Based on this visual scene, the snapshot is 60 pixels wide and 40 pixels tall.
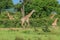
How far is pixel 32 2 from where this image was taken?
35.5 metres

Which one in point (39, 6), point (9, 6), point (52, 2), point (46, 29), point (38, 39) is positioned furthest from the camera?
point (9, 6)

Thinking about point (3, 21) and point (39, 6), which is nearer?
point (3, 21)

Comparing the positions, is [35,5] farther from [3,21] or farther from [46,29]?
[46,29]

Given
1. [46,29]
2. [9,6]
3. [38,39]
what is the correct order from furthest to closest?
[9,6] < [46,29] < [38,39]

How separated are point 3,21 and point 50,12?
41.1 feet

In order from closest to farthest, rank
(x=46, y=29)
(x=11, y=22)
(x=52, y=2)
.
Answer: (x=46, y=29) → (x=11, y=22) → (x=52, y=2)

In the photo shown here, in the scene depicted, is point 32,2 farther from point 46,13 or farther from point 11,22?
point 11,22

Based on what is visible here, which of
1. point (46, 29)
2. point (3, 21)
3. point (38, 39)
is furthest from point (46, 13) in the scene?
point (38, 39)

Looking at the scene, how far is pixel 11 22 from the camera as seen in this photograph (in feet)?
81.1

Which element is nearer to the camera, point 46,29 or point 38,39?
point 38,39

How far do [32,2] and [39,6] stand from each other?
48.7 inches

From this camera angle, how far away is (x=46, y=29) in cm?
1858

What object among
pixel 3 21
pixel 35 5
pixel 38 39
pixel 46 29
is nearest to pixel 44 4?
pixel 35 5

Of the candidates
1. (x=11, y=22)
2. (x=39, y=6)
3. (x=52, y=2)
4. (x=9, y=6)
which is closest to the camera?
(x=11, y=22)
